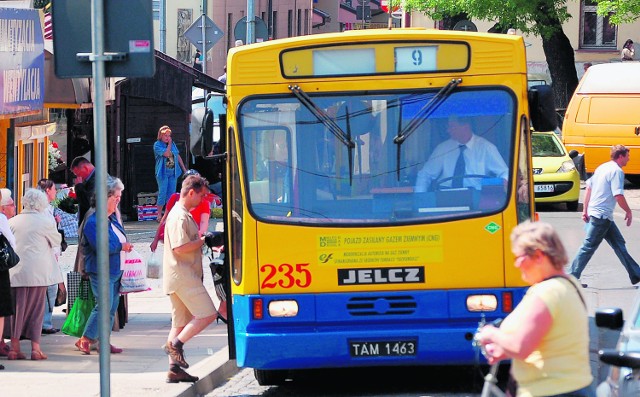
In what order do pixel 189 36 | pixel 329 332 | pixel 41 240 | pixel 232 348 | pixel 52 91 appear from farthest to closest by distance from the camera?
1. pixel 189 36
2. pixel 52 91
3. pixel 41 240
4. pixel 232 348
5. pixel 329 332

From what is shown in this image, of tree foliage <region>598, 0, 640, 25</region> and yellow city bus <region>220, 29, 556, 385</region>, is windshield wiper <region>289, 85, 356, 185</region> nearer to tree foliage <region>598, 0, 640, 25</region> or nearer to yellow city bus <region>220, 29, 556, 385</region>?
yellow city bus <region>220, 29, 556, 385</region>

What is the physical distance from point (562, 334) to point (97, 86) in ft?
12.0

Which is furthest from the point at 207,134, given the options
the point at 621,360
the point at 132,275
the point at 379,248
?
the point at 621,360

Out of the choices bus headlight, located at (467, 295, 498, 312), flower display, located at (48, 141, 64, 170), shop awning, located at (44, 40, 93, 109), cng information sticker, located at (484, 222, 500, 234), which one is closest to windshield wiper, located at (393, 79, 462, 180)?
cng information sticker, located at (484, 222, 500, 234)

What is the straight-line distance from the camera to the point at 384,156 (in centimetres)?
998

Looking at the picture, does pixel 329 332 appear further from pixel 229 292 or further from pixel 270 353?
pixel 229 292

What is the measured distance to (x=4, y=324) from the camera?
1248cm

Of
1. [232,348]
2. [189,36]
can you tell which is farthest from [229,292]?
[189,36]

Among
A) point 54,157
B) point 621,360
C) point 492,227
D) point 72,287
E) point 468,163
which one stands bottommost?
point 72,287

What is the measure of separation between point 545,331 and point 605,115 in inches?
899

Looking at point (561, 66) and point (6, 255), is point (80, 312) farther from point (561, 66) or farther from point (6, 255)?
point (561, 66)

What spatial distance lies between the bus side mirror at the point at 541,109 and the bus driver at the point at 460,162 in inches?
16.9

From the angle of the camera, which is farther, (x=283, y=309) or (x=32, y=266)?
(x=32, y=266)

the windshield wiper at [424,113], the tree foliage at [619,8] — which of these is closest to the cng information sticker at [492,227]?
the windshield wiper at [424,113]
